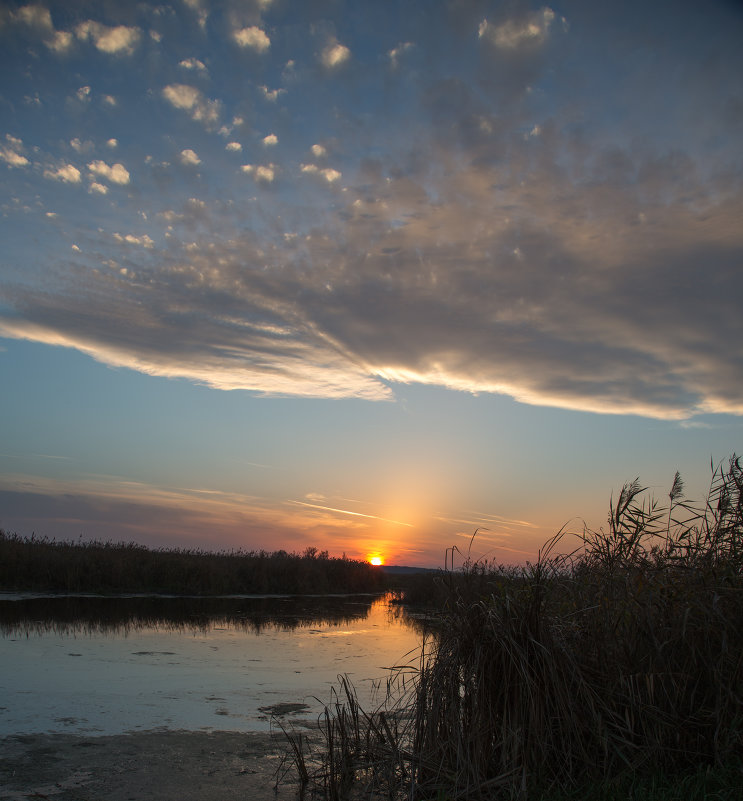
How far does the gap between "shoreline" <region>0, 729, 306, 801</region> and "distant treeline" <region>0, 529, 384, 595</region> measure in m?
14.6

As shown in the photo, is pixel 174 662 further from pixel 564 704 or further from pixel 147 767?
pixel 564 704

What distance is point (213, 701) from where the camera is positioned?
7902mm

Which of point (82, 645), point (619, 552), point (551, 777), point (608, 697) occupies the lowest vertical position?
point (82, 645)

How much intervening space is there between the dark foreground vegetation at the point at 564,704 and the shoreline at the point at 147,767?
1.60 ft

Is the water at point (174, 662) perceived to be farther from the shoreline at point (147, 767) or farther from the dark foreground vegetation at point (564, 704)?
the dark foreground vegetation at point (564, 704)

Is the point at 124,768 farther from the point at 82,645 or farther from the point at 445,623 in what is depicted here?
the point at 82,645

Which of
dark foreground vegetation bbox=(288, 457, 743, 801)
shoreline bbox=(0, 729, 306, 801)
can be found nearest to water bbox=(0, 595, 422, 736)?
shoreline bbox=(0, 729, 306, 801)

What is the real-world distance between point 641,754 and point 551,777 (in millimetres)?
672

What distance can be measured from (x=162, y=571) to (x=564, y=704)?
19.4m

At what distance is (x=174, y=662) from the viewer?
10.1m

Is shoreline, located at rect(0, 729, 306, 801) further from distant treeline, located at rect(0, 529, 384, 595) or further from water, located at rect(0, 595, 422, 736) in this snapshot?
distant treeline, located at rect(0, 529, 384, 595)

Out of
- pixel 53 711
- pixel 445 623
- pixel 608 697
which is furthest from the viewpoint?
pixel 53 711

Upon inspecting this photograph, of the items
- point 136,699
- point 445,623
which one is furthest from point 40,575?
point 445,623

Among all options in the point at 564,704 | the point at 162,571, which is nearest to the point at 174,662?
the point at 564,704
